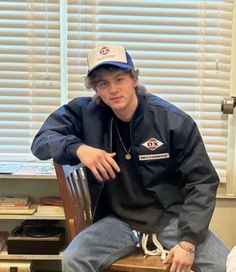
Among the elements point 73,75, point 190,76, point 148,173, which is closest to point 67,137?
point 148,173

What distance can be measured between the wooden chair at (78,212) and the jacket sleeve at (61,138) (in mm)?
62

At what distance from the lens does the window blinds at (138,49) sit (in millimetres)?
2482

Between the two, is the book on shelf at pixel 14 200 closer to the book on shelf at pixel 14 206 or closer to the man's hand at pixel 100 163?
the book on shelf at pixel 14 206

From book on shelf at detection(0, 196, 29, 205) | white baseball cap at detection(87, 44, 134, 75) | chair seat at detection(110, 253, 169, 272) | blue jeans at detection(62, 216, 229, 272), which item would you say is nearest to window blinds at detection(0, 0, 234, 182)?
book on shelf at detection(0, 196, 29, 205)

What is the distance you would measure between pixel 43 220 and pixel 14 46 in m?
0.91

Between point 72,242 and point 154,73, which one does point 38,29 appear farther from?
point 72,242

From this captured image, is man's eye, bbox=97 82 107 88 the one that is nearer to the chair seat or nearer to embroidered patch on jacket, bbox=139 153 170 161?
embroidered patch on jacket, bbox=139 153 170 161

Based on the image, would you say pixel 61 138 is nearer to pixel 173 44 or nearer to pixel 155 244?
pixel 155 244

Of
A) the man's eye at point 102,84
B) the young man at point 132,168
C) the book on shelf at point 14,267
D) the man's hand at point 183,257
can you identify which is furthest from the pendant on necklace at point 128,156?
the book on shelf at point 14,267

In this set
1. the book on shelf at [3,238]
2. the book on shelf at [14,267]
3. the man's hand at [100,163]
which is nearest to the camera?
the man's hand at [100,163]

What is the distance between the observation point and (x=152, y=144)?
199 cm

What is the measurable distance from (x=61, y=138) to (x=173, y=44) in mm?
905

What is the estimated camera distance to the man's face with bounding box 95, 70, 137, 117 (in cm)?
193

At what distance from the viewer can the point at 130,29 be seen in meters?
2.50
